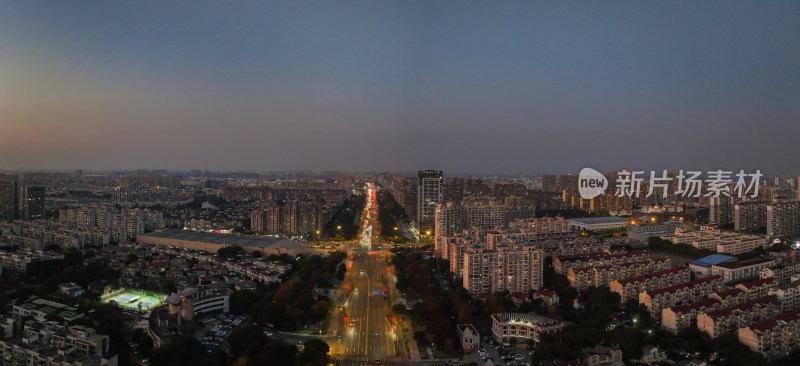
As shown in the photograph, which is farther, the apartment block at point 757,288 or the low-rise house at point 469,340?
the apartment block at point 757,288

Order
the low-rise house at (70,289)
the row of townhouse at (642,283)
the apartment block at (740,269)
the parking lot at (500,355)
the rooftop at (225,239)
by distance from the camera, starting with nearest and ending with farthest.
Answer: the parking lot at (500,355)
the row of townhouse at (642,283)
the low-rise house at (70,289)
the apartment block at (740,269)
the rooftop at (225,239)

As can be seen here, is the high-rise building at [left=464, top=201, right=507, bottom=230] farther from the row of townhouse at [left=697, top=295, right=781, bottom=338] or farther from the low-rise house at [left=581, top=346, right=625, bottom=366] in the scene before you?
the low-rise house at [left=581, top=346, right=625, bottom=366]

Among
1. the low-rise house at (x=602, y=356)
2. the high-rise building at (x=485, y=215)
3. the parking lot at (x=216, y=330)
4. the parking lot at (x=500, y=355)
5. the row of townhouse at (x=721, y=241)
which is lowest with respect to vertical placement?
the parking lot at (x=500, y=355)

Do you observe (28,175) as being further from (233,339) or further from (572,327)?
(572,327)

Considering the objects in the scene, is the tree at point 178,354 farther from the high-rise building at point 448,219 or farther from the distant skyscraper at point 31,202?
the distant skyscraper at point 31,202

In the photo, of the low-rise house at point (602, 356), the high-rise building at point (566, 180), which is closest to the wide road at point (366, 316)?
the low-rise house at point (602, 356)

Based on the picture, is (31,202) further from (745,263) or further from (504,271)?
(745,263)

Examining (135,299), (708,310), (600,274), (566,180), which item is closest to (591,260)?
(600,274)
